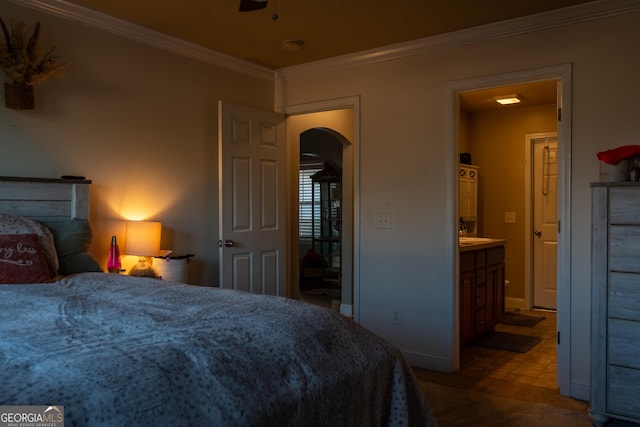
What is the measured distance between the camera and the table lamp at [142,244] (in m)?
3.39

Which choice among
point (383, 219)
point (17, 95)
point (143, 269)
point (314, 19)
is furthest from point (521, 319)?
point (17, 95)

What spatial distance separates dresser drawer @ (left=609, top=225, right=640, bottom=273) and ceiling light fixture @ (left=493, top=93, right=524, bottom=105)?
3051 mm

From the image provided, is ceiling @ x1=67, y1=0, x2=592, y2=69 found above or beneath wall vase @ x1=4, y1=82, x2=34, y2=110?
above

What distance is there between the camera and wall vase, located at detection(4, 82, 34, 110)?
288 centimetres

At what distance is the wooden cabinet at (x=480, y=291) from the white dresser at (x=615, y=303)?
4.52 ft

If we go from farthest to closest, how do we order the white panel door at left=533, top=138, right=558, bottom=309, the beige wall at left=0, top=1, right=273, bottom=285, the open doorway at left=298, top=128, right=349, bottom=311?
the open doorway at left=298, top=128, right=349, bottom=311 < the white panel door at left=533, top=138, right=558, bottom=309 < the beige wall at left=0, top=1, right=273, bottom=285

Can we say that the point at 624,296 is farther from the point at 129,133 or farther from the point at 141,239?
the point at 129,133

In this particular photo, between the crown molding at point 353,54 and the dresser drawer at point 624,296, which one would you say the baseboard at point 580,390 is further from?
the crown molding at point 353,54

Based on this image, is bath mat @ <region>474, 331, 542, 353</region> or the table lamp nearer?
the table lamp

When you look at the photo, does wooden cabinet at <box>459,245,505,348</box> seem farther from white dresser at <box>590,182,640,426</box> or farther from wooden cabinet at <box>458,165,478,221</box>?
white dresser at <box>590,182,640,426</box>

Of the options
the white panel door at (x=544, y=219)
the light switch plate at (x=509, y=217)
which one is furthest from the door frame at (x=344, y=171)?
the white panel door at (x=544, y=219)

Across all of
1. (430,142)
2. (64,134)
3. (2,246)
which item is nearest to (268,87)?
(430,142)

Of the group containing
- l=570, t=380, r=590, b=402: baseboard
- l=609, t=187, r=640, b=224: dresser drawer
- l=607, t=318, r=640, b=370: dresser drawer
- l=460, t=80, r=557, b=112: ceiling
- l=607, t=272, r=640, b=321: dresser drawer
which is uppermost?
l=460, t=80, r=557, b=112: ceiling

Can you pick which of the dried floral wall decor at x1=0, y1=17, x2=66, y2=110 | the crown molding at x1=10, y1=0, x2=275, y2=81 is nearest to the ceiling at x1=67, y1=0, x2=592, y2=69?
the crown molding at x1=10, y1=0, x2=275, y2=81
